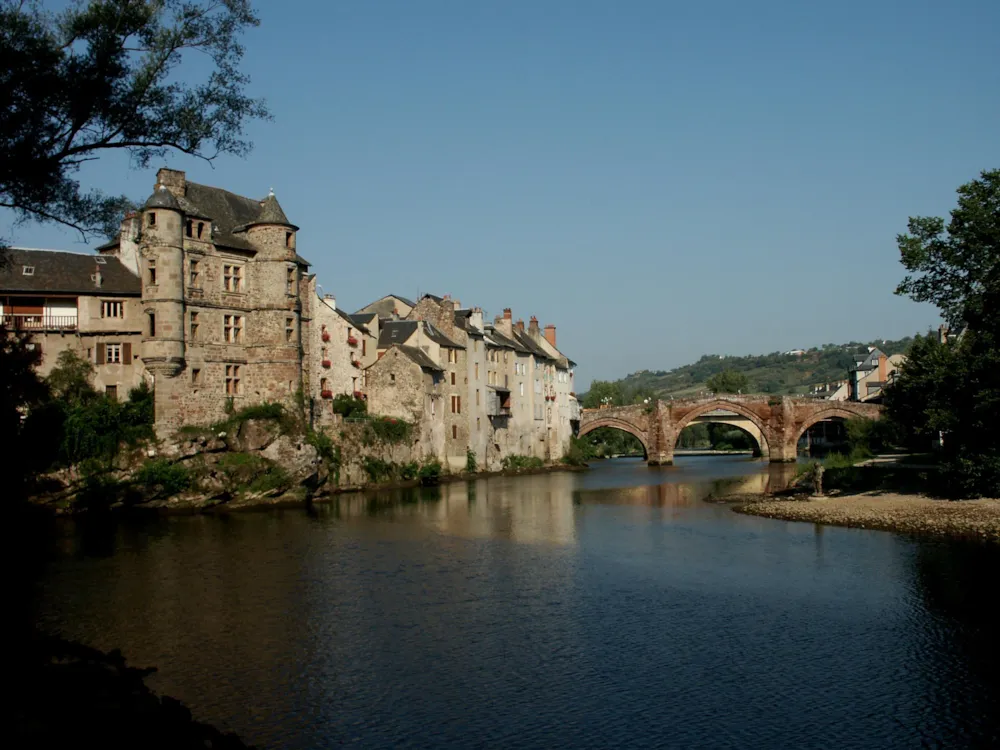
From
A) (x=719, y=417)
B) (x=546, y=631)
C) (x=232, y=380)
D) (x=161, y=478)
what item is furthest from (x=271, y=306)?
(x=719, y=417)

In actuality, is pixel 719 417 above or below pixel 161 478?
above

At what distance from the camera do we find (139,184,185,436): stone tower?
4625 cm

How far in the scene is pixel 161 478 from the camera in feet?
147

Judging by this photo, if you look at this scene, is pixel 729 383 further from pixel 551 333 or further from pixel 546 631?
pixel 546 631

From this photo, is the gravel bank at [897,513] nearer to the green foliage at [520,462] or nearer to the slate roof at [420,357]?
the slate roof at [420,357]

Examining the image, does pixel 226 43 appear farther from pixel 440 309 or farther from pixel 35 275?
pixel 440 309

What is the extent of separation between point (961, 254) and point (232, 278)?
119 ft

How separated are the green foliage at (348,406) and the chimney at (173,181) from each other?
16438 millimetres

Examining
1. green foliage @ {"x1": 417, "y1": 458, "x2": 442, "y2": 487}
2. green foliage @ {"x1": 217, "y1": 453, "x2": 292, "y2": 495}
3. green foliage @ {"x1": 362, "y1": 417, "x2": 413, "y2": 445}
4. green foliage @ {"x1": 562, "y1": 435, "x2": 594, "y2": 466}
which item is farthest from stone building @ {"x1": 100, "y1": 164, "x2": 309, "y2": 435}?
green foliage @ {"x1": 562, "y1": 435, "x2": 594, "y2": 466}

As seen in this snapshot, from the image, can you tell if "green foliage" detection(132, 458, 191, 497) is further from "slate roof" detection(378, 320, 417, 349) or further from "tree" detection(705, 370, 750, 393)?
"tree" detection(705, 370, 750, 393)

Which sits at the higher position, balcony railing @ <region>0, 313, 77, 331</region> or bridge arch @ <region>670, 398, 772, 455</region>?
balcony railing @ <region>0, 313, 77, 331</region>

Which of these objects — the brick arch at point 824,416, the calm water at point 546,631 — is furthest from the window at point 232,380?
the brick arch at point 824,416

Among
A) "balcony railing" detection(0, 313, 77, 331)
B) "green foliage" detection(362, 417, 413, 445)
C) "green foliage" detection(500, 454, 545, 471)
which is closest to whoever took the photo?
"balcony railing" detection(0, 313, 77, 331)

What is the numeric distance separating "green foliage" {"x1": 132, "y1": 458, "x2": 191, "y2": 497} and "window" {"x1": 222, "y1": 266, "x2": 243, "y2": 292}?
33.3ft
